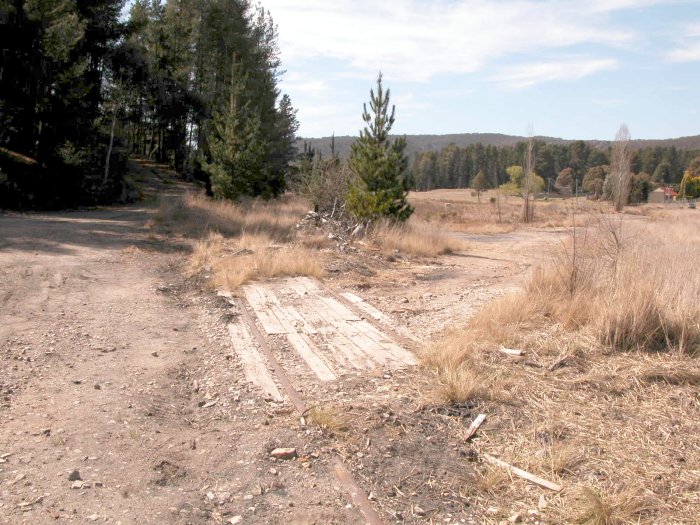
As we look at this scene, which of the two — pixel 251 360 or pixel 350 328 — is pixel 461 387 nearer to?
pixel 251 360

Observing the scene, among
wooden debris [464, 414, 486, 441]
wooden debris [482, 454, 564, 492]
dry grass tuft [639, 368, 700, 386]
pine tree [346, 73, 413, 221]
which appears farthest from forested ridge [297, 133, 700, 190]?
wooden debris [482, 454, 564, 492]

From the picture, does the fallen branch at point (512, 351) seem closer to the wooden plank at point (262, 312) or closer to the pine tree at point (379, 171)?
the wooden plank at point (262, 312)

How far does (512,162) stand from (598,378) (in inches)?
4047

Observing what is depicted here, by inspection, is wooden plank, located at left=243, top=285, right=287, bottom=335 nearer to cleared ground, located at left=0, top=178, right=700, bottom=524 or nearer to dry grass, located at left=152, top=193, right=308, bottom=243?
cleared ground, located at left=0, top=178, right=700, bottom=524

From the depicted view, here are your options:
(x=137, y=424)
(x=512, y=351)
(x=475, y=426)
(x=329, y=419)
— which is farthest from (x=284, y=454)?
(x=512, y=351)

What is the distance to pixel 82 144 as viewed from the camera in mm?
24312

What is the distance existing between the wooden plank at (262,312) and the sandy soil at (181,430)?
53cm

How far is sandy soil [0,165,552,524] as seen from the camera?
11.8ft

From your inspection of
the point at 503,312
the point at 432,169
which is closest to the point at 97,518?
the point at 503,312

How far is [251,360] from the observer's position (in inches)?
247

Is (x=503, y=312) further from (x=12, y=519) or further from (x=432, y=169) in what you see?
(x=432, y=169)

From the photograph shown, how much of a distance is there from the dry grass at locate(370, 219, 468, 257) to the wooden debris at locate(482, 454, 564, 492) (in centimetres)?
1038

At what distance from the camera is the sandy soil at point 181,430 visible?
3602 mm

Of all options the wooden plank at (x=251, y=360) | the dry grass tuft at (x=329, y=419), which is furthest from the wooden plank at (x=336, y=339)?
the dry grass tuft at (x=329, y=419)
